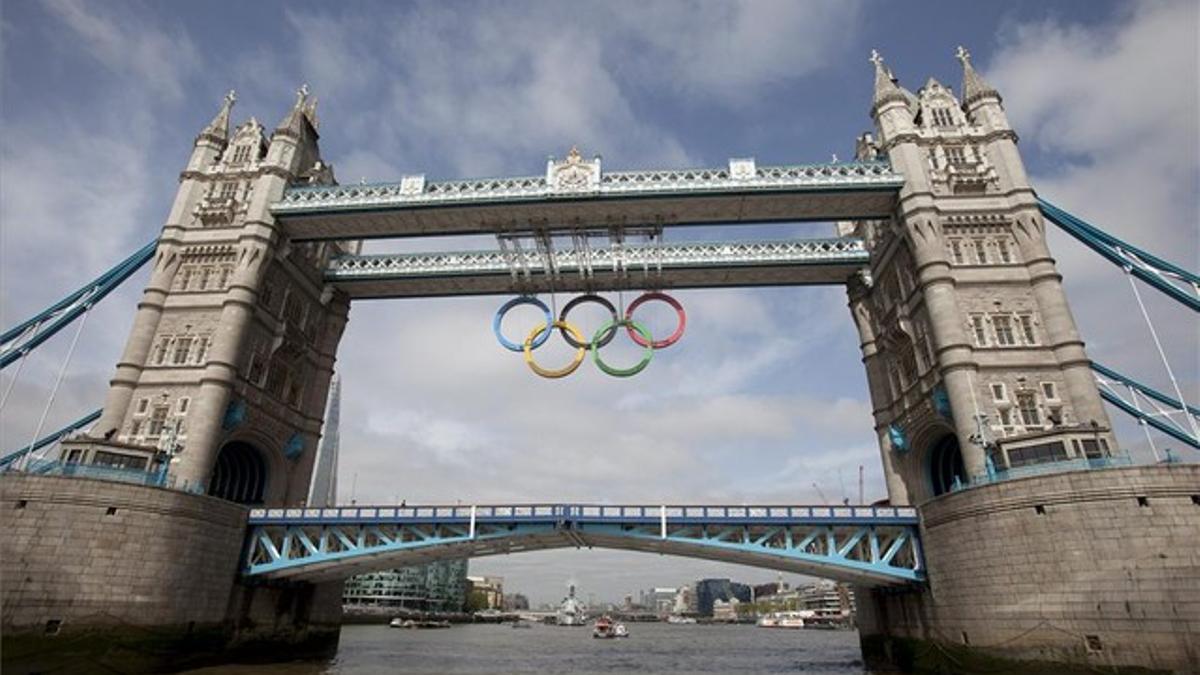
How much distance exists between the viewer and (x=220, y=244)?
146 ft

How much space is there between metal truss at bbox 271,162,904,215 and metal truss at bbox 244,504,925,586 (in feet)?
67.5

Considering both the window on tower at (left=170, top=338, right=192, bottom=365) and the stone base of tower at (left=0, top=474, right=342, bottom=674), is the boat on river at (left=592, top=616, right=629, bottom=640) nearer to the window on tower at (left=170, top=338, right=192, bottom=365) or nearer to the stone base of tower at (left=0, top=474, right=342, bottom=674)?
the stone base of tower at (left=0, top=474, right=342, bottom=674)

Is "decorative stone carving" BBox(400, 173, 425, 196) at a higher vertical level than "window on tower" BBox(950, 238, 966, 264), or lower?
higher

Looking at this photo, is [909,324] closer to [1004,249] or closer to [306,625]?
[1004,249]

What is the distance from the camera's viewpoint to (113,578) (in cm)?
3062

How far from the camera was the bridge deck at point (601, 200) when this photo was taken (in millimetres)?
42875

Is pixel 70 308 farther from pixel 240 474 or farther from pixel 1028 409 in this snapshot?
pixel 1028 409

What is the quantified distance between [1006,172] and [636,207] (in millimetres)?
Answer: 23520

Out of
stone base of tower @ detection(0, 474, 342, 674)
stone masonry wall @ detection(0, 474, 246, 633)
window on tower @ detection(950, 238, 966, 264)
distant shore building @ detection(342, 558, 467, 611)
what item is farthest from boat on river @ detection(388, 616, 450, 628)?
window on tower @ detection(950, 238, 966, 264)

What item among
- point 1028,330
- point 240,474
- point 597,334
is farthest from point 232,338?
point 1028,330

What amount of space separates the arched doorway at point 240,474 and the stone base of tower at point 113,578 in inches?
319

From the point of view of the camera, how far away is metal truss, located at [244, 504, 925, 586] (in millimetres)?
36094

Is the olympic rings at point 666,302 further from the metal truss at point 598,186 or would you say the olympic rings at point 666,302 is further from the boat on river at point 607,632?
the boat on river at point 607,632

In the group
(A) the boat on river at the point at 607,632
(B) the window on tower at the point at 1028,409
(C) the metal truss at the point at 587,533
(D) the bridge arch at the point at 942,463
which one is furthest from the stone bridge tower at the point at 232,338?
(A) the boat on river at the point at 607,632
